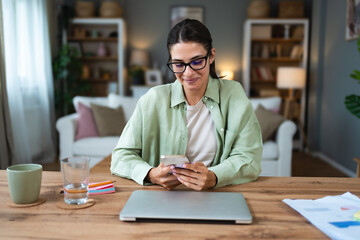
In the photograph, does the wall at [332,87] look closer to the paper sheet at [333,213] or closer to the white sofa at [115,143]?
the white sofa at [115,143]

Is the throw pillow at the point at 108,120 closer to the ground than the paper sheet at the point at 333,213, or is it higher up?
closer to the ground

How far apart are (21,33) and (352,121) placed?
153 inches

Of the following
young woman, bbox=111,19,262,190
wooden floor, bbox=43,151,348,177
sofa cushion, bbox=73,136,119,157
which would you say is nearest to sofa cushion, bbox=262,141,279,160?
wooden floor, bbox=43,151,348,177

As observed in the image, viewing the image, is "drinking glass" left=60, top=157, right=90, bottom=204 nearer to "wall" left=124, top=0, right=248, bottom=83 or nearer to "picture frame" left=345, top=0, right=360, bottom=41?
"picture frame" left=345, top=0, right=360, bottom=41

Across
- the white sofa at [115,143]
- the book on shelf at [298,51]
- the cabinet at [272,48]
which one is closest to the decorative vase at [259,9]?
the cabinet at [272,48]

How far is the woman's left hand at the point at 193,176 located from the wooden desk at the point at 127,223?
0.10m

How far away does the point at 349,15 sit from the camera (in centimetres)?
399

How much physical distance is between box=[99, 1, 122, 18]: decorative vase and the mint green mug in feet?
16.3

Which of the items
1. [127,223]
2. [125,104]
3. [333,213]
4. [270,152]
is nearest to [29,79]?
[125,104]

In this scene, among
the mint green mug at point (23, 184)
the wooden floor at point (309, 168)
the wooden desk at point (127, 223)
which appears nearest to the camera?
the wooden desk at point (127, 223)

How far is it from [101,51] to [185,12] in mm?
1551

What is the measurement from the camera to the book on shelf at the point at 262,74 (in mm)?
5660

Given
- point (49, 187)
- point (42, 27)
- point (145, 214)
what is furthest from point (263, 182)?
point (42, 27)

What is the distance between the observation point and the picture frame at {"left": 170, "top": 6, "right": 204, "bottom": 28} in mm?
5936
